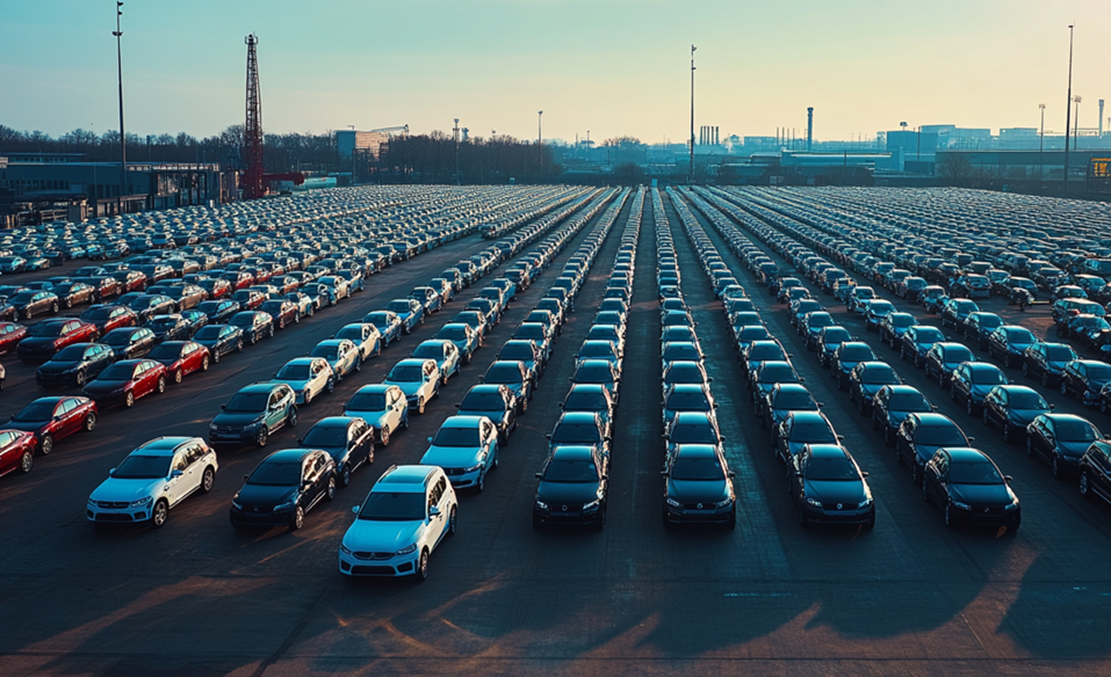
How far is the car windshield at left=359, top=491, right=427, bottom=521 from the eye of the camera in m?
16.2

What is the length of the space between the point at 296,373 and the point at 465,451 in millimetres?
8929

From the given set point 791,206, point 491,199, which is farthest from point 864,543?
point 491,199

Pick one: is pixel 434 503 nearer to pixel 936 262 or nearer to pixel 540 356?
pixel 540 356

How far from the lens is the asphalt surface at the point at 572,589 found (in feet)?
42.7

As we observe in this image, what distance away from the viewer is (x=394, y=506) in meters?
16.4

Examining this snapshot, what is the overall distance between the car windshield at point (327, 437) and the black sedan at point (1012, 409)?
1509 cm

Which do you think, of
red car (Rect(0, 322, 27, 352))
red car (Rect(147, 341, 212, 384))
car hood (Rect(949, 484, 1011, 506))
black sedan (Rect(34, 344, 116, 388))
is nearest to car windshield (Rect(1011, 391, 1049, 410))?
car hood (Rect(949, 484, 1011, 506))

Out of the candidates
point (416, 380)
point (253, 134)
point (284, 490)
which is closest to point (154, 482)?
point (284, 490)

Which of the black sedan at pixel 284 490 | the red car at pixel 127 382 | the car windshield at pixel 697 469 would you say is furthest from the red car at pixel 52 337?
the car windshield at pixel 697 469

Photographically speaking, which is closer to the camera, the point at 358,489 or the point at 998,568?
the point at 998,568

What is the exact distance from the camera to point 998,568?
52.1ft

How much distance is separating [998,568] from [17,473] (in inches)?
764

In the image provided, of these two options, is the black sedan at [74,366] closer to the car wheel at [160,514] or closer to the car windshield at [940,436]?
the car wheel at [160,514]

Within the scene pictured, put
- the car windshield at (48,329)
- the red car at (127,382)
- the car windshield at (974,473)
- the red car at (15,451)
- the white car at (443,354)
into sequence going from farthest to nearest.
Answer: the car windshield at (48,329), the white car at (443,354), the red car at (127,382), the red car at (15,451), the car windshield at (974,473)
